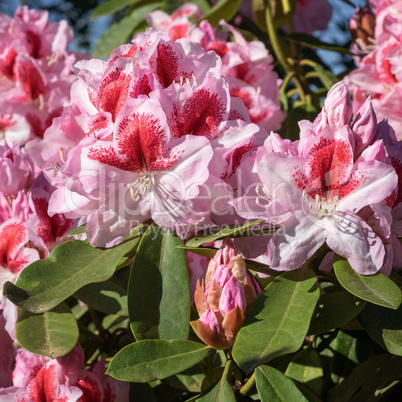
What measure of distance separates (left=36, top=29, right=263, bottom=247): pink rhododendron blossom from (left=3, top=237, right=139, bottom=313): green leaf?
0.03m

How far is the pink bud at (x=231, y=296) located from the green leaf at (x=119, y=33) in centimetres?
124

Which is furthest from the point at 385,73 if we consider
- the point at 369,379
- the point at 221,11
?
the point at 369,379

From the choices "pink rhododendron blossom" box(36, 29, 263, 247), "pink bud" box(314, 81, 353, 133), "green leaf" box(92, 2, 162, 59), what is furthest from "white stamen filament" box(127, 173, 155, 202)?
"green leaf" box(92, 2, 162, 59)

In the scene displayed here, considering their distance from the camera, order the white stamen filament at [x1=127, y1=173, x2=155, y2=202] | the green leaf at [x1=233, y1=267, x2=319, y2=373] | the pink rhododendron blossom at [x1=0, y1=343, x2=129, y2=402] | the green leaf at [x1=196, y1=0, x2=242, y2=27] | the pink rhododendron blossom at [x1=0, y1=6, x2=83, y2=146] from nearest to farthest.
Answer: the green leaf at [x1=233, y1=267, x2=319, y2=373]
the white stamen filament at [x1=127, y1=173, x2=155, y2=202]
the pink rhododendron blossom at [x1=0, y1=343, x2=129, y2=402]
the pink rhododendron blossom at [x1=0, y1=6, x2=83, y2=146]
the green leaf at [x1=196, y1=0, x2=242, y2=27]

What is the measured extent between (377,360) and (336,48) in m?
1.07

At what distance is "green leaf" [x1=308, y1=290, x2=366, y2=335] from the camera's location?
0.82 metres

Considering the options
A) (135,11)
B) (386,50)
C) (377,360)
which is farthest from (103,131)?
(135,11)

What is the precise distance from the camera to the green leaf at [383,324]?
0.80 m

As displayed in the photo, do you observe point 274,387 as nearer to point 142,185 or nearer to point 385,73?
point 142,185

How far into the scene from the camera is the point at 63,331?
0.96 meters

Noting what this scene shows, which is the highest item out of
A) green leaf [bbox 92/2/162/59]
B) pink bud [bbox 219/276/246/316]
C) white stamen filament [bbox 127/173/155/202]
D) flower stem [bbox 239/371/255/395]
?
white stamen filament [bbox 127/173/155/202]

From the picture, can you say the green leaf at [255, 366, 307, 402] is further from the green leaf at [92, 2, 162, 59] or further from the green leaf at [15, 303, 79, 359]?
the green leaf at [92, 2, 162, 59]

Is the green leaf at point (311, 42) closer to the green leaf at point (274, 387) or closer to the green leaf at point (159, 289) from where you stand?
the green leaf at point (159, 289)

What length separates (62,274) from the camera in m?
0.87
